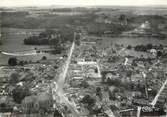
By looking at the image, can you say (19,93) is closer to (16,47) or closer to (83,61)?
(16,47)

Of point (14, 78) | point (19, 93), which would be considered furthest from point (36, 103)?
point (14, 78)

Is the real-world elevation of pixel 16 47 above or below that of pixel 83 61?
above

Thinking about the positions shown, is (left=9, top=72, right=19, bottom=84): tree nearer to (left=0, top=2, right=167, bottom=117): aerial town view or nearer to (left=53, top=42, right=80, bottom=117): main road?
(left=0, top=2, right=167, bottom=117): aerial town view

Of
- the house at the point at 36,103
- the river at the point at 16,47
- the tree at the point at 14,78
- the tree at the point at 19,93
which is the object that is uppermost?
the river at the point at 16,47

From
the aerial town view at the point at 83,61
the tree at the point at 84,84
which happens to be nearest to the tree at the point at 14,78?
the aerial town view at the point at 83,61

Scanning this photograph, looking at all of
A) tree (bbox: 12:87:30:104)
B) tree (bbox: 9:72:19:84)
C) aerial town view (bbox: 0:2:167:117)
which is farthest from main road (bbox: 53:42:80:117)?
tree (bbox: 9:72:19:84)

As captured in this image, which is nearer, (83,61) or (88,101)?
(88,101)

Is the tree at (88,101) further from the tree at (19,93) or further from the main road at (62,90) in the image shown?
the tree at (19,93)

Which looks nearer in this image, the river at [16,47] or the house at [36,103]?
the house at [36,103]
